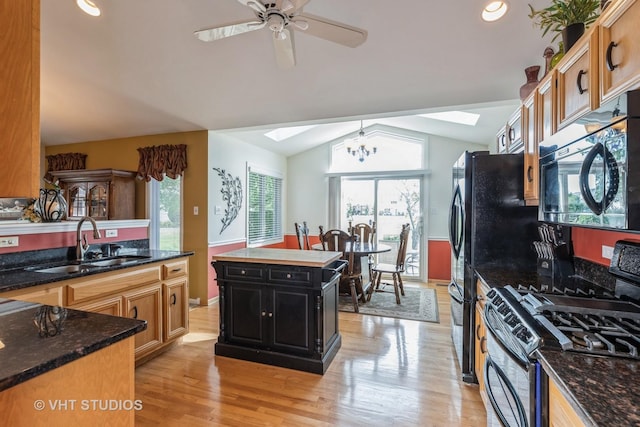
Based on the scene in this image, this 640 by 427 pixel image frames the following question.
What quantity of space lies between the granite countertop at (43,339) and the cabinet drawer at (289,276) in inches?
56.9

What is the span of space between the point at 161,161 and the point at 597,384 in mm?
4829

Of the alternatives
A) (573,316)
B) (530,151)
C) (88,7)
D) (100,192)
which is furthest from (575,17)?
(100,192)

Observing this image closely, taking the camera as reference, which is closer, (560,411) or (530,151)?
(560,411)

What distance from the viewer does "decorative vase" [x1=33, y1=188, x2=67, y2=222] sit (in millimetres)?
2523

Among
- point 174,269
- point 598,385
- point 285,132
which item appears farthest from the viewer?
point 285,132

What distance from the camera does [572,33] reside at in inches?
59.8

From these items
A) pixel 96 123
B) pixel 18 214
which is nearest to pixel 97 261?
pixel 18 214

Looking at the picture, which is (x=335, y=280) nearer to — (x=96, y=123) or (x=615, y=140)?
(x=615, y=140)

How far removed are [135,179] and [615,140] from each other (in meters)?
5.32

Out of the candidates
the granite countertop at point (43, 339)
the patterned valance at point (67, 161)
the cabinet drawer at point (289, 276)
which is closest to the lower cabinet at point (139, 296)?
the granite countertop at point (43, 339)

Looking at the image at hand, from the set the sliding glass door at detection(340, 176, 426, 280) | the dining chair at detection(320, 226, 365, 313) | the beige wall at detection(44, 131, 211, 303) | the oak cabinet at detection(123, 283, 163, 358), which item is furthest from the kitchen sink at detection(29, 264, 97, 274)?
the sliding glass door at detection(340, 176, 426, 280)

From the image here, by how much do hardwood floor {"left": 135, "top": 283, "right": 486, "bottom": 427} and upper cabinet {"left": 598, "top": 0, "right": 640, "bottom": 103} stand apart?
1.93 metres

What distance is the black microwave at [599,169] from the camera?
100 centimetres

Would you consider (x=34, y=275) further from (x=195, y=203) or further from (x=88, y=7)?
(x=195, y=203)
